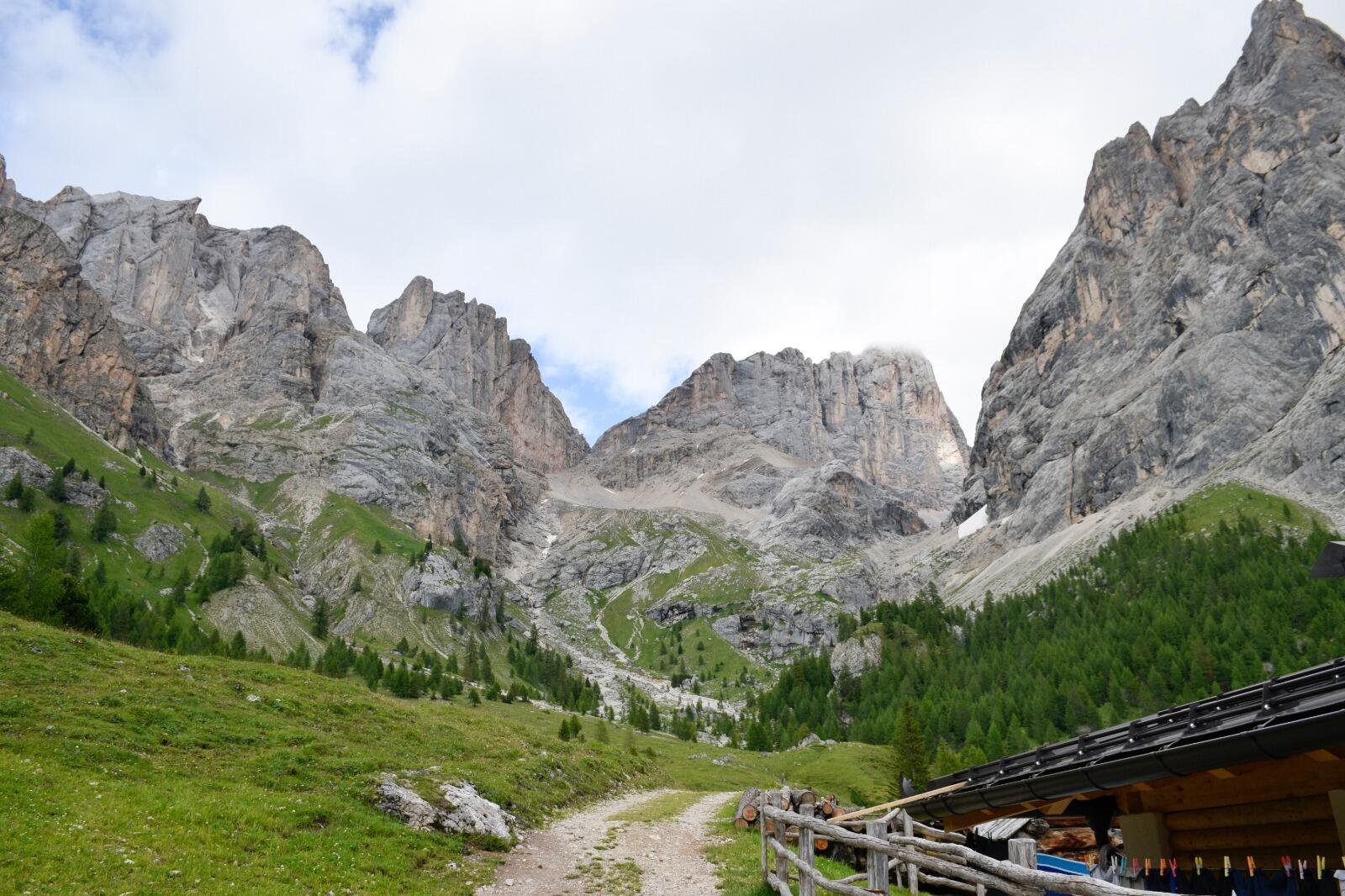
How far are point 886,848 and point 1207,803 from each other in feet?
17.5

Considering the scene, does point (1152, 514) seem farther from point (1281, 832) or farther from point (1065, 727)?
point (1281, 832)

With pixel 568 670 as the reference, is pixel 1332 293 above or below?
above

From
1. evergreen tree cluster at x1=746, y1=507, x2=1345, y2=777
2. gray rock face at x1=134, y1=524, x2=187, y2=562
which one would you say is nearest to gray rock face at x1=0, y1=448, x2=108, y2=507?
gray rock face at x1=134, y1=524, x2=187, y2=562

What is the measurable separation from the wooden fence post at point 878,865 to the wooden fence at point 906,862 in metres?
0.01

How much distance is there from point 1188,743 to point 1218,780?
4.99ft

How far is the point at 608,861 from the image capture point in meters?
24.4

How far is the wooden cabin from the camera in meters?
10.5

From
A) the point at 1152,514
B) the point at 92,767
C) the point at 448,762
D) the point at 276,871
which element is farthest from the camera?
the point at 1152,514

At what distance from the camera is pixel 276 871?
57.4ft

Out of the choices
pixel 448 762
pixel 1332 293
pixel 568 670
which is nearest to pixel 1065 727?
pixel 448 762

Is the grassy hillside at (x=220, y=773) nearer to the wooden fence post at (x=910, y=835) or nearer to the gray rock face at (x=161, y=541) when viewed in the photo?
the wooden fence post at (x=910, y=835)

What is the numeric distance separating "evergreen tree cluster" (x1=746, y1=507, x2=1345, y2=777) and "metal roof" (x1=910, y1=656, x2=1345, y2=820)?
55.1m

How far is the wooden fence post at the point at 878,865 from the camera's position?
1460 cm

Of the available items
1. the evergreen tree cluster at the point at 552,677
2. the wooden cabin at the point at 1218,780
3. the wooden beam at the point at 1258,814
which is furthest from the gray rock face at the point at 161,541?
the wooden beam at the point at 1258,814
